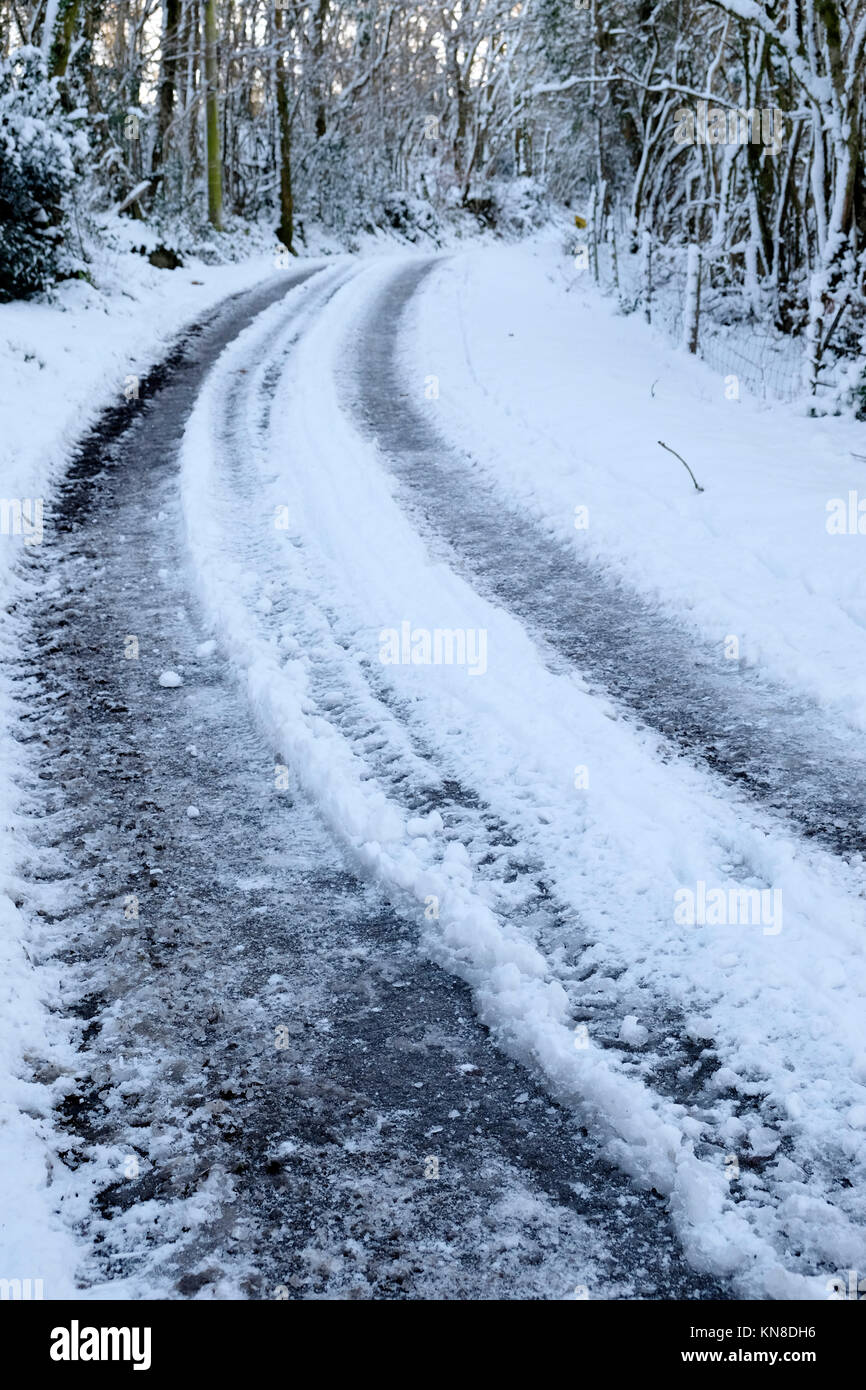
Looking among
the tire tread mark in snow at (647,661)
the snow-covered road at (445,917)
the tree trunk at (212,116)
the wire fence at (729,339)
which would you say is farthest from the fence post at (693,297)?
the tree trunk at (212,116)

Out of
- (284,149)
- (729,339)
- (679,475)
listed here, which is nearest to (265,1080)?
(679,475)

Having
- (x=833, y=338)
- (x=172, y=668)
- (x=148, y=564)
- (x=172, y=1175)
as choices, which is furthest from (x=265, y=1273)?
(x=833, y=338)

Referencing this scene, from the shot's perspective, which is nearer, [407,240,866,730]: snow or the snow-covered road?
the snow-covered road

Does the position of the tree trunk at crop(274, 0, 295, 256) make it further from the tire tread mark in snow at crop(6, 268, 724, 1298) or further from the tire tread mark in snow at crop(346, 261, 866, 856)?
the tire tread mark in snow at crop(6, 268, 724, 1298)

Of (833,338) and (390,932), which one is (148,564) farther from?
(833,338)

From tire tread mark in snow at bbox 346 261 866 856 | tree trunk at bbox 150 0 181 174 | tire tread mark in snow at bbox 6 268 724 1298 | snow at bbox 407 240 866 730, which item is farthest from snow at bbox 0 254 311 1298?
tree trunk at bbox 150 0 181 174

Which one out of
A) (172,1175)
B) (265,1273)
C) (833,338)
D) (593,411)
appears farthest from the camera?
(833,338)

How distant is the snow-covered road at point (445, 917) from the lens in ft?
7.48

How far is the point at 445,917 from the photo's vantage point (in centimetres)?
322

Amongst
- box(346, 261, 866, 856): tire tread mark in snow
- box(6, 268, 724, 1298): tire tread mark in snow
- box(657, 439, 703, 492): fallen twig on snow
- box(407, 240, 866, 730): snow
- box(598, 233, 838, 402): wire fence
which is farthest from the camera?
box(598, 233, 838, 402): wire fence

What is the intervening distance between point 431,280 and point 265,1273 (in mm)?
19744

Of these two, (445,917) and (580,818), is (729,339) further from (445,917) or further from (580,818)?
(445,917)

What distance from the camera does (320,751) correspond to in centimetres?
407

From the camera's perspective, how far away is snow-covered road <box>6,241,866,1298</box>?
89.7 inches
